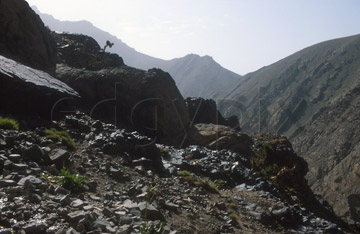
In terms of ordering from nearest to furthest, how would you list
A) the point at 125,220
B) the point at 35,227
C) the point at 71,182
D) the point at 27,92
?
1. the point at 35,227
2. the point at 125,220
3. the point at 71,182
4. the point at 27,92

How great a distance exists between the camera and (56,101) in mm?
10391

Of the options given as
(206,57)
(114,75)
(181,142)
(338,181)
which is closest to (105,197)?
(181,142)

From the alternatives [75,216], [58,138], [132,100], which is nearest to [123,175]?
[58,138]

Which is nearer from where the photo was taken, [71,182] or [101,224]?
[101,224]

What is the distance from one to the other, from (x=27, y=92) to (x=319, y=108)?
82.8 m

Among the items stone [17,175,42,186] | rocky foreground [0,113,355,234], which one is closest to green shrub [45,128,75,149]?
rocky foreground [0,113,355,234]

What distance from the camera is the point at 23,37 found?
16.3 metres

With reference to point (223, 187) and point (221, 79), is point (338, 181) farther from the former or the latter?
point (221, 79)

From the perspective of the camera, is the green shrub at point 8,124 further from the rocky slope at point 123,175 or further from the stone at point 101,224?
the stone at point 101,224

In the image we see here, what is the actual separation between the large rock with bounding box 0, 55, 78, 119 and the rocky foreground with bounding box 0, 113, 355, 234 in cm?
70

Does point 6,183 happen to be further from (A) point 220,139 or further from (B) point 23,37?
(A) point 220,139

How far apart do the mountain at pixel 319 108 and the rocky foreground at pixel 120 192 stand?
3955 centimetres

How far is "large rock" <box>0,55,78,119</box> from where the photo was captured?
373 inches

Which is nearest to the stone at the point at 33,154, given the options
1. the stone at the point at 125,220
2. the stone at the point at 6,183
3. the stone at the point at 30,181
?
the stone at the point at 30,181
